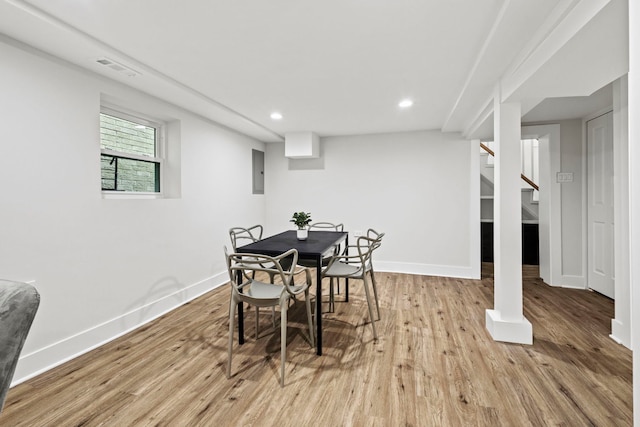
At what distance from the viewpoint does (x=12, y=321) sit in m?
0.79

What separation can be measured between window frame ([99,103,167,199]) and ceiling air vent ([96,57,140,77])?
486 millimetres

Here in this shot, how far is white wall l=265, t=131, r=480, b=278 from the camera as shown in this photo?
451 cm

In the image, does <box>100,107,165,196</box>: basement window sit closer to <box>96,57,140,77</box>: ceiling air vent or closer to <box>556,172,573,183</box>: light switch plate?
<box>96,57,140,77</box>: ceiling air vent

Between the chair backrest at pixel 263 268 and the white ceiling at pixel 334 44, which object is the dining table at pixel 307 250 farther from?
the white ceiling at pixel 334 44

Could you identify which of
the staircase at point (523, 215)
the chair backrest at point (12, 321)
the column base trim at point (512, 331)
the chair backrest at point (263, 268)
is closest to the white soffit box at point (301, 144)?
the chair backrest at point (263, 268)

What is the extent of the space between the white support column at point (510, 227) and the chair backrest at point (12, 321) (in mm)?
2841

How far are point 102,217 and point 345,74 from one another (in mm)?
2355

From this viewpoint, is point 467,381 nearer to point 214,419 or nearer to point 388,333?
point 388,333

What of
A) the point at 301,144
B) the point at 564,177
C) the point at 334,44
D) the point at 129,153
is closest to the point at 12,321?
the point at 334,44

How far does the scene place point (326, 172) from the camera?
5.11 m

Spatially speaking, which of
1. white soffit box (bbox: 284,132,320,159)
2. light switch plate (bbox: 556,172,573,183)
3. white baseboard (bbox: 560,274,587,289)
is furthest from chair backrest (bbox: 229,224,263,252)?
white baseboard (bbox: 560,274,587,289)

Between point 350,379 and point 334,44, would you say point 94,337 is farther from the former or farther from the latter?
point 334,44

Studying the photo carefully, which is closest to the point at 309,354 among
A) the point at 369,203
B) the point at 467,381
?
the point at 467,381

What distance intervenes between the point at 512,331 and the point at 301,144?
3594 millimetres
